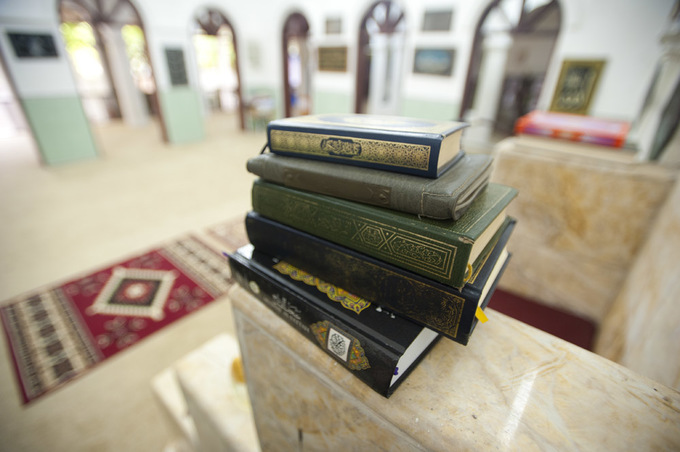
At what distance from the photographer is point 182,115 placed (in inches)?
205

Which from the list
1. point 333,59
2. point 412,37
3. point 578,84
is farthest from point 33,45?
point 578,84

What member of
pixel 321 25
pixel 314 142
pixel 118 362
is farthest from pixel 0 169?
pixel 314 142

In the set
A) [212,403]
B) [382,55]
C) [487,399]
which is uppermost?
[382,55]

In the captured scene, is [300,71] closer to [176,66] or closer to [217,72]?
[217,72]

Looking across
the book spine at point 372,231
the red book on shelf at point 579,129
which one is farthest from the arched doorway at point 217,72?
the book spine at point 372,231

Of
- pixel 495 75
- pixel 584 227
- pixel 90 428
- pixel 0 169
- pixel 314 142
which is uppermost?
pixel 495 75

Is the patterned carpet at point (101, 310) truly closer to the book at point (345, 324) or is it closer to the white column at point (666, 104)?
the book at point (345, 324)

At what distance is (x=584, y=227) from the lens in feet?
3.41

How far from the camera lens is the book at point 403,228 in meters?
0.38

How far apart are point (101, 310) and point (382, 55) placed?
5.86 metres

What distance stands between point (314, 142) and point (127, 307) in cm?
199

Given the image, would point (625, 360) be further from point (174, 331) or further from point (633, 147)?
point (174, 331)

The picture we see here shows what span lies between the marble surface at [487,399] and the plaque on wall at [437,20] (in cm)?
416

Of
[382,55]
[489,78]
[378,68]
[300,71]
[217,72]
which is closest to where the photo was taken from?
[489,78]
